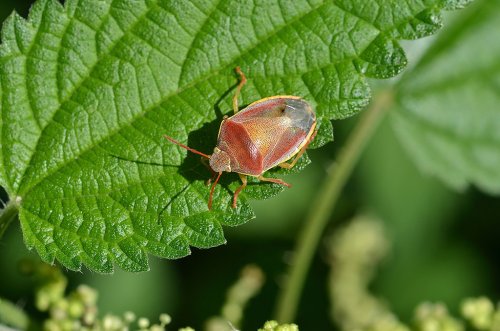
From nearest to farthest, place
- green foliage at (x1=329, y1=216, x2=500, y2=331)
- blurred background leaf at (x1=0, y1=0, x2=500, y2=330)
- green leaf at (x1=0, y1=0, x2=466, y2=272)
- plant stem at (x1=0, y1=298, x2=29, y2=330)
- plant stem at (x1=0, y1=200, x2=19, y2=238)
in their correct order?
1. green leaf at (x1=0, y1=0, x2=466, y2=272)
2. plant stem at (x1=0, y1=200, x2=19, y2=238)
3. plant stem at (x1=0, y1=298, x2=29, y2=330)
4. green foliage at (x1=329, y1=216, x2=500, y2=331)
5. blurred background leaf at (x1=0, y1=0, x2=500, y2=330)

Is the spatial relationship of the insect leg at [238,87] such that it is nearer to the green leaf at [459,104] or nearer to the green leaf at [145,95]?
the green leaf at [145,95]

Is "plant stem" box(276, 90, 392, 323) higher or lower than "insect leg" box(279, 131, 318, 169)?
lower

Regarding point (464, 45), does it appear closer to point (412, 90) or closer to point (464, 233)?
Answer: point (412, 90)

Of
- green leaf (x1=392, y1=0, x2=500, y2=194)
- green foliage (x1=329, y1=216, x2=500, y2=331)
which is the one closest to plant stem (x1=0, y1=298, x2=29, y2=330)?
green foliage (x1=329, y1=216, x2=500, y2=331)

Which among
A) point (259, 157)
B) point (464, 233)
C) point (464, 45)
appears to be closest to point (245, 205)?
point (259, 157)

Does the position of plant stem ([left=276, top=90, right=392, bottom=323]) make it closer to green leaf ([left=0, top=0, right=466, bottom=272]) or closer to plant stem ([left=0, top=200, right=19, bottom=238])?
green leaf ([left=0, top=0, right=466, bottom=272])

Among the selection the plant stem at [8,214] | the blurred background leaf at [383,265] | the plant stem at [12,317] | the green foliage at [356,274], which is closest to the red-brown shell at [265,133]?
the plant stem at [8,214]
